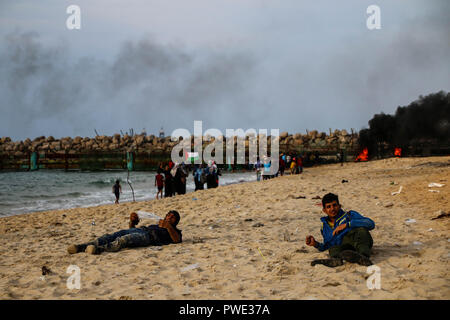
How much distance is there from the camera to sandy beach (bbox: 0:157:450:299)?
4039 mm

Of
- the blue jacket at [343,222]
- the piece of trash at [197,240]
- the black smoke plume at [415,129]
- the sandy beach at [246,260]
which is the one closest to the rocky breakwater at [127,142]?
the black smoke plume at [415,129]

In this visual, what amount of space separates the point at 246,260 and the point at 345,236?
1.31 metres

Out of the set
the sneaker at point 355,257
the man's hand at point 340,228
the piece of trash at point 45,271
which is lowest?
the piece of trash at point 45,271

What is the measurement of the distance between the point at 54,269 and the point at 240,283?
101 inches

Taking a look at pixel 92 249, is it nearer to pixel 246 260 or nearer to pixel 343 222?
pixel 246 260

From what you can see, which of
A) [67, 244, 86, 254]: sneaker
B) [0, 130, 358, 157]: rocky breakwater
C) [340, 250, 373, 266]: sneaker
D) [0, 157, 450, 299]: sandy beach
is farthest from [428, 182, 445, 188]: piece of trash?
[0, 130, 358, 157]: rocky breakwater

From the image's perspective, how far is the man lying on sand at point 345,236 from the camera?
15.0 ft

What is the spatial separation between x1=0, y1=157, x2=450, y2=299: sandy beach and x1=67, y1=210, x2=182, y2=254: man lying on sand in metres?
0.14

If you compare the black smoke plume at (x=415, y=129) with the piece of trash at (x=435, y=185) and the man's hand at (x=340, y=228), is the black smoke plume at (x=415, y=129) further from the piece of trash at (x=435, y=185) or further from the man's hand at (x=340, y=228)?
the man's hand at (x=340, y=228)

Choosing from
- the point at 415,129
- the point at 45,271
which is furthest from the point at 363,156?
the point at 45,271

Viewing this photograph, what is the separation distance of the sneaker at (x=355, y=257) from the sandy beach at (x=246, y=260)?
0.07 metres

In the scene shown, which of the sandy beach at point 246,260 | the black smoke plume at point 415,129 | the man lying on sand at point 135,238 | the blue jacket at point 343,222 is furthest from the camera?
the black smoke plume at point 415,129
